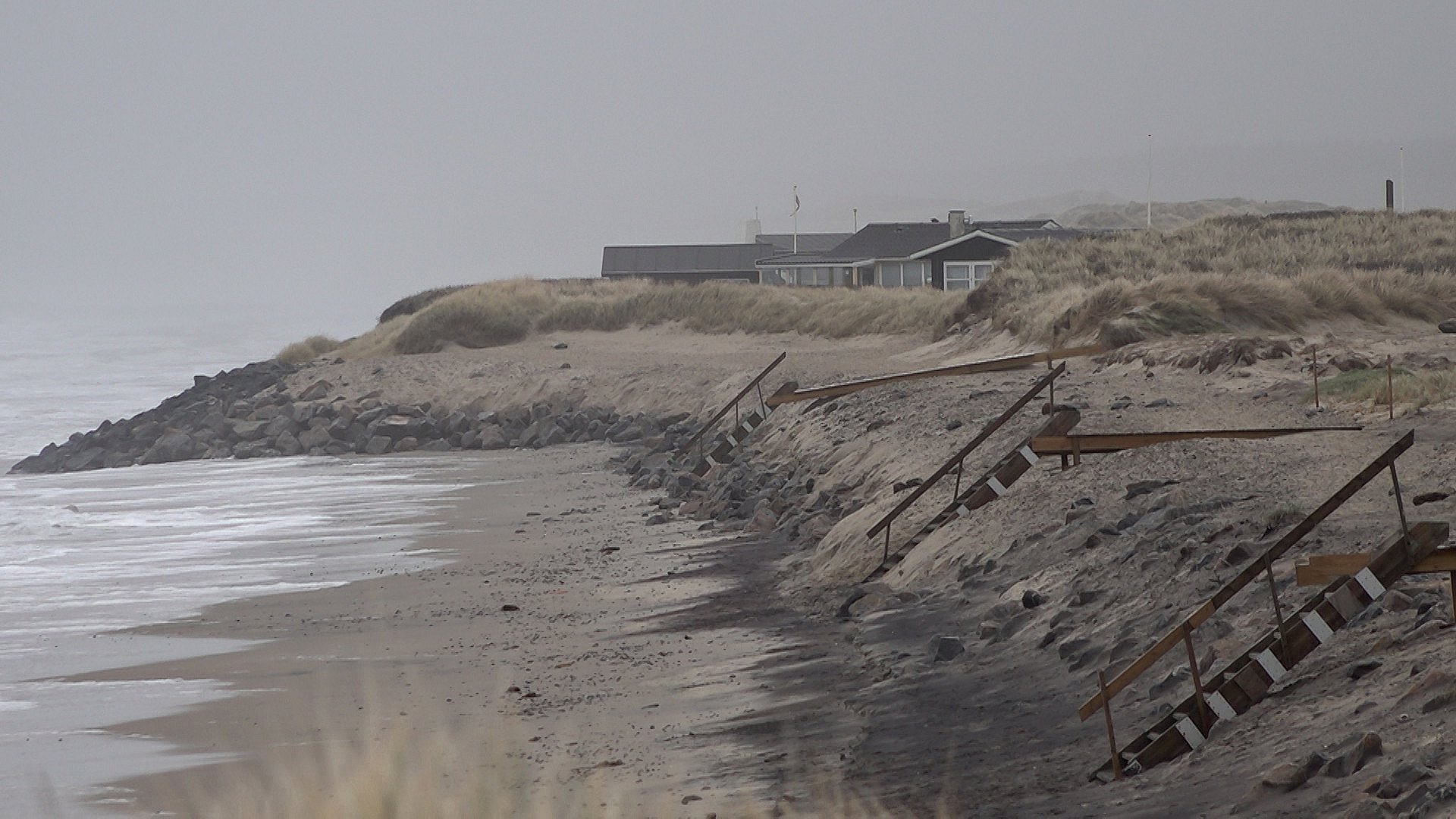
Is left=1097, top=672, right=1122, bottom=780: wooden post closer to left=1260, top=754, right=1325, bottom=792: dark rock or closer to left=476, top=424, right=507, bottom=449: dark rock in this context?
left=1260, top=754, right=1325, bottom=792: dark rock

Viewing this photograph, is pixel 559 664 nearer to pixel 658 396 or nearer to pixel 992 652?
pixel 992 652

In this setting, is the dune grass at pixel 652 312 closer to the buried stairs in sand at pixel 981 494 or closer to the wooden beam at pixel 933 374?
the wooden beam at pixel 933 374

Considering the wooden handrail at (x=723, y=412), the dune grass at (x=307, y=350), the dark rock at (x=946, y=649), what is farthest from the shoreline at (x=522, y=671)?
the dune grass at (x=307, y=350)

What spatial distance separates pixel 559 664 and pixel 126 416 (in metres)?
48.2

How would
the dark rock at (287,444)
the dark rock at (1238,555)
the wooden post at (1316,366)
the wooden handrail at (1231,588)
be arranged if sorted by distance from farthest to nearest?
1. the dark rock at (287,444)
2. the wooden post at (1316,366)
3. the dark rock at (1238,555)
4. the wooden handrail at (1231,588)

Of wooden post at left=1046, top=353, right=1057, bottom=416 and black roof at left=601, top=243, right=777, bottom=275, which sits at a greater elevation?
black roof at left=601, top=243, right=777, bottom=275

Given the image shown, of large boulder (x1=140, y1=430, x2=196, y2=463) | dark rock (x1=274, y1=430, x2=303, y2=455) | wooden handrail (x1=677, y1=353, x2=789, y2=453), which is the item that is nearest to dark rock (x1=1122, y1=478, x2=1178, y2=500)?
wooden handrail (x1=677, y1=353, x2=789, y2=453)

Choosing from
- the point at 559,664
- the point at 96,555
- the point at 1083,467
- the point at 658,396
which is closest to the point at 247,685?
the point at 559,664

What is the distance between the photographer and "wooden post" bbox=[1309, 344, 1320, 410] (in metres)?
15.6

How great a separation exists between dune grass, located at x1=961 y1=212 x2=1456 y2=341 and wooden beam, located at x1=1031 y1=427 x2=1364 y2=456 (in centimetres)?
1155

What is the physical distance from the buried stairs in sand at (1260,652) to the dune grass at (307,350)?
1868 inches

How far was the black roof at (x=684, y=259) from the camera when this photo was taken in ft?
263

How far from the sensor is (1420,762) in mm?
5074

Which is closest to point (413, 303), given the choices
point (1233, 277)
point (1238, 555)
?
point (1233, 277)
